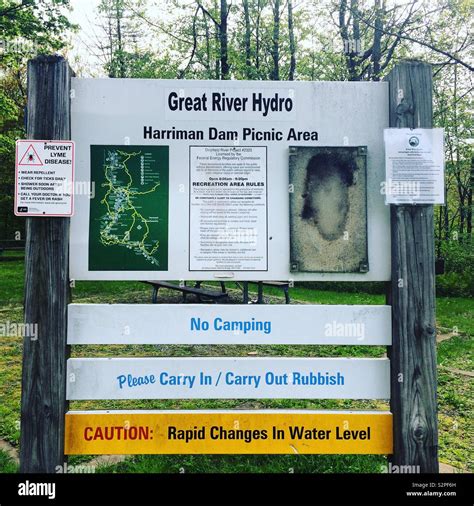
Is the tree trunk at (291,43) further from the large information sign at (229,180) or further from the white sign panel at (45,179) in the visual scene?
the white sign panel at (45,179)

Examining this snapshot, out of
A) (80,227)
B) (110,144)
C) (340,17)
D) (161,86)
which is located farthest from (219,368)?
(340,17)

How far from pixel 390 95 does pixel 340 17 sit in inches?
600

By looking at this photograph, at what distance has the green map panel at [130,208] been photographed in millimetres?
2689

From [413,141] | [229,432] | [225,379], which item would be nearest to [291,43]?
[413,141]

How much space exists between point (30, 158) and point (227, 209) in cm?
116

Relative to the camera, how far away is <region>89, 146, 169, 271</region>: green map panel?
2689 millimetres

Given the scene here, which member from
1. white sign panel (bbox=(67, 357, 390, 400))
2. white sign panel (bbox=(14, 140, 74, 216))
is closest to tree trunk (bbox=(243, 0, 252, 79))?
white sign panel (bbox=(14, 140, 74, 216))

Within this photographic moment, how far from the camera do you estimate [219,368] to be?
105 inches

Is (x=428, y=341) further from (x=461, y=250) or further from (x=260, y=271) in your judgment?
(x=461, y=250)

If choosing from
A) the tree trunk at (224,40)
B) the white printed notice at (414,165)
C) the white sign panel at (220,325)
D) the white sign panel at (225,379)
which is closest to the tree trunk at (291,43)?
the tree trunk at (224,40)

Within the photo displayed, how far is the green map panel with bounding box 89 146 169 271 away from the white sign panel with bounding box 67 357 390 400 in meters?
0.58

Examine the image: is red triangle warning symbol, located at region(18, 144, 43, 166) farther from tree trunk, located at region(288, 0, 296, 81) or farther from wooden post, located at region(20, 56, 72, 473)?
tree trunk, located at region(288, 0, 296, 81)

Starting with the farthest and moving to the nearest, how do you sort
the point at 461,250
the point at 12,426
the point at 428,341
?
the point at 461,250
the point at 12,426
the point at 428,341

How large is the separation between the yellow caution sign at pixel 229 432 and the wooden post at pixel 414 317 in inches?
4.9
